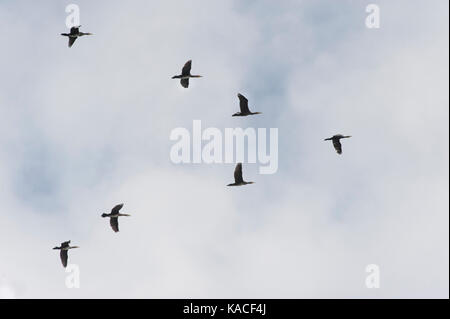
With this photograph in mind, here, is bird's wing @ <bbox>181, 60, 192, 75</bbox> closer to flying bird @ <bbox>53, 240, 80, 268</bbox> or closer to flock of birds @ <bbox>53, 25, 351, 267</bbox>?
flock of birds @ <bbox>53, 25, 351, 267</bbox>

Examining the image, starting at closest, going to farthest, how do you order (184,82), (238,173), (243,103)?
(238,173) → (243,103) → (184,82)

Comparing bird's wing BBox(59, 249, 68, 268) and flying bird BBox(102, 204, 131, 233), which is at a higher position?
flying bird BBox(102, 204, 131, 233)

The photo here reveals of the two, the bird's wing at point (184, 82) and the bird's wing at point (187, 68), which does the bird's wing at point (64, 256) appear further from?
the bird's wing at point (187, 68)

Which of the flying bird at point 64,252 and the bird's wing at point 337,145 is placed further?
the flying bird at point 64,252

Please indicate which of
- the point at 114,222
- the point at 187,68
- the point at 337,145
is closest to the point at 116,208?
the point at 114,222

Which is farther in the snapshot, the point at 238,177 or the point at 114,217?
the point at 114,217

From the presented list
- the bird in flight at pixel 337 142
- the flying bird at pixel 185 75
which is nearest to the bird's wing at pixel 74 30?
the flying bird at pixel 185 75

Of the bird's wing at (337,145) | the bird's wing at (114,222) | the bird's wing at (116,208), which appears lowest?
the bird's wing at (114,222)

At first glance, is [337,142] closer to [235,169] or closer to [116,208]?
[235,169]

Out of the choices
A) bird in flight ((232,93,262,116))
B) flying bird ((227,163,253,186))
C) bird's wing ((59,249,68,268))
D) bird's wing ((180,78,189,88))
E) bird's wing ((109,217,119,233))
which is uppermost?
bird's wing ((180,78,189,88))

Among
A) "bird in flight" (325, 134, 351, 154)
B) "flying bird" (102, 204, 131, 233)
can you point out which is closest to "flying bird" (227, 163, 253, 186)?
"bird in flight" (325, 134, 351, 154)
